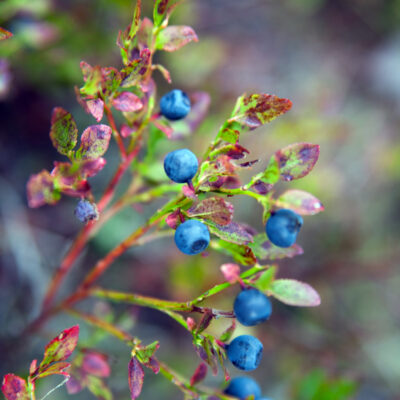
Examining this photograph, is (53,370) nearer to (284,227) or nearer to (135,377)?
(135,377)

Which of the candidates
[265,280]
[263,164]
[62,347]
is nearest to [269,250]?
[265,280]

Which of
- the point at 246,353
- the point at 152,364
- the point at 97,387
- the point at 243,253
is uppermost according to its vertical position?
the point at 243,253

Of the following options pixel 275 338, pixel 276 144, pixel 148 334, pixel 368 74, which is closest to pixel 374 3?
pixel 368 74

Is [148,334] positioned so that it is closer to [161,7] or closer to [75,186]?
[75,186]

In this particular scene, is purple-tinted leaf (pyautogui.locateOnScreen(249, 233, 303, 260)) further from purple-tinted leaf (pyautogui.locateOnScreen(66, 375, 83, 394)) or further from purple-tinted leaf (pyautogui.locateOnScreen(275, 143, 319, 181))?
purple-tinted leaf (pyautogui.locateOnScreen(66, 375, 83, 394))

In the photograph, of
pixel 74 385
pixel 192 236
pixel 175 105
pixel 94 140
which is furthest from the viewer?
pixel 74 385

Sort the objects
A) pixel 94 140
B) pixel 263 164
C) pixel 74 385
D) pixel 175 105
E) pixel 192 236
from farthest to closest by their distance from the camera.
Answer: pixel 263 164 → pixel 74 385 → pixel 175 105 → pixel 94 140 → pixel 192 236

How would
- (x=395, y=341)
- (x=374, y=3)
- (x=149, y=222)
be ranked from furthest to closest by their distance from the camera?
(x=374, y=3) < (x=395, y=341) < (x=149, y=222)
